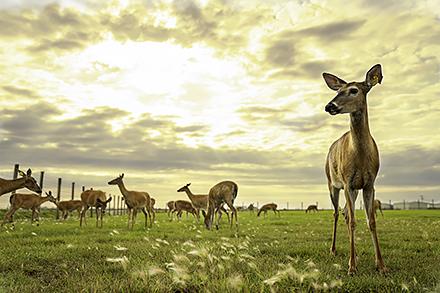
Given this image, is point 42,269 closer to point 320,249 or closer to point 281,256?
point 281,256

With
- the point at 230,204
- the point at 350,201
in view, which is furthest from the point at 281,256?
the point at 230,204

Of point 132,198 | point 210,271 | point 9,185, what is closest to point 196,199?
point 132,198

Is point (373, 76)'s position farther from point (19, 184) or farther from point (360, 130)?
point (19, 184)

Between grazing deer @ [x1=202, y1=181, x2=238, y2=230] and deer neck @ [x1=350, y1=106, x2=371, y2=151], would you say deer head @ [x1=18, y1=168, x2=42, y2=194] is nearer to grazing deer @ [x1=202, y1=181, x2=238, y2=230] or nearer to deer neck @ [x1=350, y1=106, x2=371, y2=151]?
grazing deer @ [x1=202, y1=181, x2=238, y2=230]

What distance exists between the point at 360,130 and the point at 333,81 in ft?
4.49

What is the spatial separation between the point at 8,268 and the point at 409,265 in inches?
296

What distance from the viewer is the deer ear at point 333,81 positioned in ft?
26.1

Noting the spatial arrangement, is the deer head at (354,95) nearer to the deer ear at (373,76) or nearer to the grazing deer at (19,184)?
the deer ear at (373,76)

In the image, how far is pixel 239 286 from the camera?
422cm

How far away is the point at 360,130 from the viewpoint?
7.21 m

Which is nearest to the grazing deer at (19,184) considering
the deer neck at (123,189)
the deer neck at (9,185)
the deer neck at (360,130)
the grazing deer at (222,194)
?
the deer neck at (9,185)

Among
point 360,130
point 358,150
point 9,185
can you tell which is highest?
point 360,130

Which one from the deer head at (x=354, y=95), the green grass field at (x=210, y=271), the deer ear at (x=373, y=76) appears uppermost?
the deer ear at (x=373, y=76)

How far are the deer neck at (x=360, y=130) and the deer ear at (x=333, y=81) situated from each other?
906 millimetres
